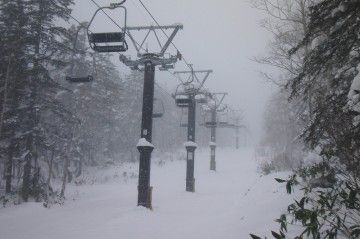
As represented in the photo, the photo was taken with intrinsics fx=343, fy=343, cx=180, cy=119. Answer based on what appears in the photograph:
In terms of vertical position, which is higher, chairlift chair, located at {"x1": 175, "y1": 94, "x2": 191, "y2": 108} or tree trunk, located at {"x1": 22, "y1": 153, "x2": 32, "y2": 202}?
chairlift chair, located at {"x1": 175, "y1": 94, "x2": 191, "y2": 108}

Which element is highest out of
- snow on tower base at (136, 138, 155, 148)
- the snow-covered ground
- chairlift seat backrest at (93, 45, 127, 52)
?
chairlift seat backrest at (93, 45, 127, 52)

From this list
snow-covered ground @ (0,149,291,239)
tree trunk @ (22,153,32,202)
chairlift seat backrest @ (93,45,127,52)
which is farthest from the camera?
tree trunk @ (22,153,32,202)

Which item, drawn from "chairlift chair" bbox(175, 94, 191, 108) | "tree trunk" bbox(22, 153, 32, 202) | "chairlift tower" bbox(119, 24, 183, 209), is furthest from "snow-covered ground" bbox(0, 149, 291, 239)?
"tree trunk" bbox(22, 153, 32, 202)

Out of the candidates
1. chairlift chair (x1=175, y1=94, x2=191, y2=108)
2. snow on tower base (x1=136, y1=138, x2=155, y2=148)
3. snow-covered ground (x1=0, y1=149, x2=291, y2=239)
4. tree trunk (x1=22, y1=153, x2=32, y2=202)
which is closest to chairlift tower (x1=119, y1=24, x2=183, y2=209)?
snow on tower base (x1=136, y1=138, x2=155, y2=148)

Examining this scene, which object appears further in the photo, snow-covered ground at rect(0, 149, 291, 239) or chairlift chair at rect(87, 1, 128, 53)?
chairlift chair at rect(87, 1, 128, 53)

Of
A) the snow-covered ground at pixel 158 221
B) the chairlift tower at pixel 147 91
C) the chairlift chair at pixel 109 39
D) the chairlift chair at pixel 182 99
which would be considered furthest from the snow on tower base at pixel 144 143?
the chairlift chair at pixel 182 99

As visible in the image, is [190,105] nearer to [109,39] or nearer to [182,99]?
[182,99]

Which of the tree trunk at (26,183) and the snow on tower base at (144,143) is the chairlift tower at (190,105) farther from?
the tree trunk at (26,183)

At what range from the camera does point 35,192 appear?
19578 millimetres

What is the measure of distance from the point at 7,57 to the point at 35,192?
7734 millimetres

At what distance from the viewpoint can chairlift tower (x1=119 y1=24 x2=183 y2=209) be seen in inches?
520

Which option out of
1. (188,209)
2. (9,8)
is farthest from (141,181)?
(9,8)

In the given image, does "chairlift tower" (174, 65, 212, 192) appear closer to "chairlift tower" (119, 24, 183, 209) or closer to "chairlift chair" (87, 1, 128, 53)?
"chairlift tower" (119, 24, 183, 209)

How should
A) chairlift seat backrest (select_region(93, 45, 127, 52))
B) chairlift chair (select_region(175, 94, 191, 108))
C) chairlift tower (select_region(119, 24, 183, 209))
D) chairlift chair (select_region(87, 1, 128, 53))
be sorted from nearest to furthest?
chairlift chair (select_region(87, 1, 128, 53)) < chairlift seat backrest (select_region(93, 45, 127, 52)) < chairlift tower (select_region(119, 24, 183, 209)) < chairlift chair (select_region(175, 94, 191, 108))
